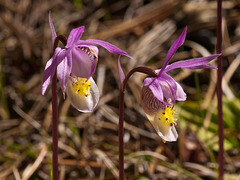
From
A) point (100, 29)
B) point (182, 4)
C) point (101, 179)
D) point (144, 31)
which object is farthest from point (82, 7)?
point (101, 179)

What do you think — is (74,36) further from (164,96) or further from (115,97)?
(115,97)

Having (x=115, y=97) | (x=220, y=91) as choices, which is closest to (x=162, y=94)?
(x=220, y=91)

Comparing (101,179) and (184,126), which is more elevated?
(184,126)

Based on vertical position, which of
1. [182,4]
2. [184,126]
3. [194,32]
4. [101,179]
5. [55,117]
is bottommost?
[101,179]

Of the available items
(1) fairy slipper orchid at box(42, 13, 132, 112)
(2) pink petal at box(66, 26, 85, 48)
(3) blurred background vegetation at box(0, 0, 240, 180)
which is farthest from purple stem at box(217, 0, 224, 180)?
(2) pink petal at box(66, 26, 85, 48)

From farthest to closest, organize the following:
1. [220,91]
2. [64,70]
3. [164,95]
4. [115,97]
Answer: [115,97] < [220,91] < [164,95] < [64,70]

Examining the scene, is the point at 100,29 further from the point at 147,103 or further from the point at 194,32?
the point at 147,103

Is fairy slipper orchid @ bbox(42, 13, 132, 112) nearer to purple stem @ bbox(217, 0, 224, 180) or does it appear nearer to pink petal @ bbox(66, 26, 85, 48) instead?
pink petal @ bbox(66, 26, 85, 48)
